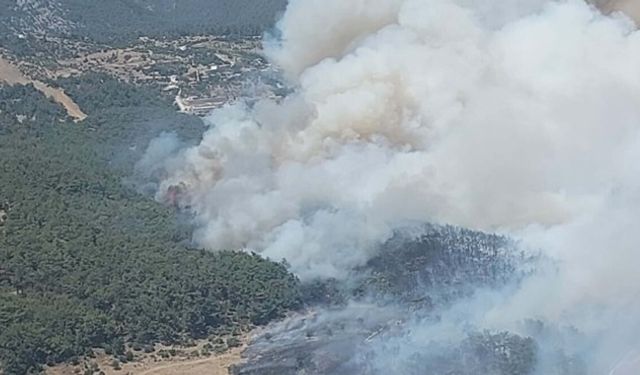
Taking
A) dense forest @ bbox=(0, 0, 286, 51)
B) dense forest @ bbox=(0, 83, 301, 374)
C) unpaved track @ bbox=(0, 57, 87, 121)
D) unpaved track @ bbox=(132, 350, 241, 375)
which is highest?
dense forest @ bbox=(0, 0, 286, 51)

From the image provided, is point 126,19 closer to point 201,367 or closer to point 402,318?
point 201,367

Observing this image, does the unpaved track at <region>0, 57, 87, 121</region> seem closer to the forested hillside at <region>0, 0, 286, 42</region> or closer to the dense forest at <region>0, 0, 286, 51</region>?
the dense forest at <region>0, 0, 286, 51</region>

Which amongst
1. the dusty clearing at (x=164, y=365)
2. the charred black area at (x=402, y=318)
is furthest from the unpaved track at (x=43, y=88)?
the dusty clearing at (x=164, y=365)

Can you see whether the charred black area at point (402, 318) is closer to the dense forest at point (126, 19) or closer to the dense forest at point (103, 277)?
the dense forest at point (103, 277)

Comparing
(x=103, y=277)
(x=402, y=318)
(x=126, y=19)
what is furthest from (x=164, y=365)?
(x=126, y=19)

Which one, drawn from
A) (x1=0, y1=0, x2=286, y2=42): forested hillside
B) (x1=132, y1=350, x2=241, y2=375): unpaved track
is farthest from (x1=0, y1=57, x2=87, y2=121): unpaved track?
(x1=132, y1=350, x2=241, y2=375): unpaved track

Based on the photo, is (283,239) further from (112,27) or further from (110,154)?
(112,27)
